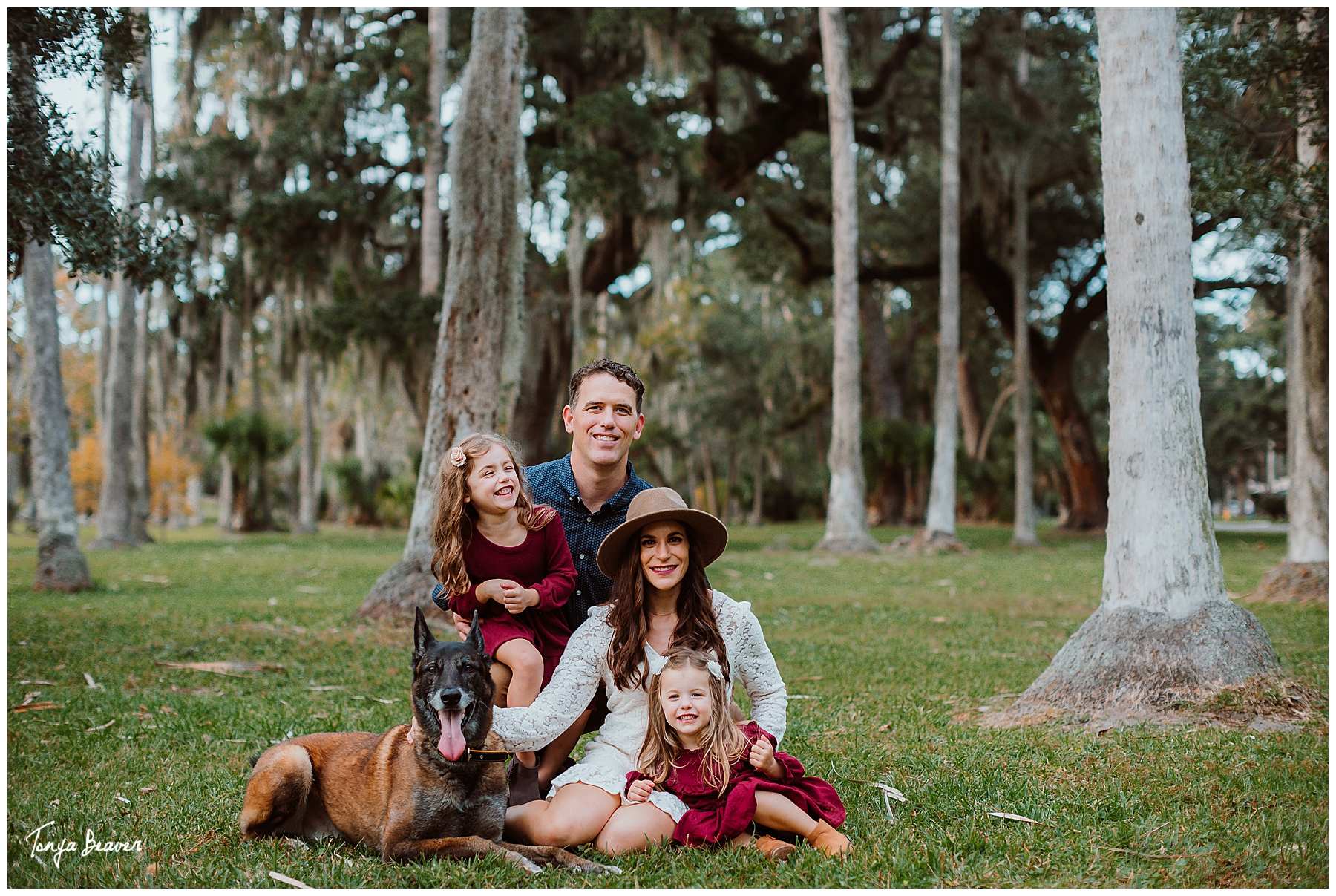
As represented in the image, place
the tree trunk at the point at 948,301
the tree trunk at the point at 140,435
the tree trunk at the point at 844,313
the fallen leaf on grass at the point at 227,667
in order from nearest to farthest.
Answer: the fallen leaf on grass at the point at 227,667 → the tree trunk at the point at 844,313 → the tree trunk at the point at 948,301 → the tree trunk at the point at 140,435

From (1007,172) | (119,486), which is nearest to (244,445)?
(119,486)

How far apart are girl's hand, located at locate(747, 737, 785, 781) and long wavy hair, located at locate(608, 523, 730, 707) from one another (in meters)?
0.28

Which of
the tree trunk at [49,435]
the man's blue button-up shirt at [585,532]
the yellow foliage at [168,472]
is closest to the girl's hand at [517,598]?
the man's blue button-up shirt at [585,532]

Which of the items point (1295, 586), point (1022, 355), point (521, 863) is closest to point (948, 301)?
point (1022, 355)

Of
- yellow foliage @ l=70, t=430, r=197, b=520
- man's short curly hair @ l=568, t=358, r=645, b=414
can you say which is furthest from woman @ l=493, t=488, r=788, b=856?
yellow foliage @ l=70, t=430, r=197, b=520

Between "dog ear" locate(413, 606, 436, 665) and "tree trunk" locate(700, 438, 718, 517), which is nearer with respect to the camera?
"dog ear" locate(413, 606, 436, 665)

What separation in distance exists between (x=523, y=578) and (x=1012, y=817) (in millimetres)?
2064

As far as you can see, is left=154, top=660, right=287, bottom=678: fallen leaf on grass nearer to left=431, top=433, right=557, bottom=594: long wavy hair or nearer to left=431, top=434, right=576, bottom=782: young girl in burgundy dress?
left=431, top=434, right=576, bottom=782: young girl in burgundy dress

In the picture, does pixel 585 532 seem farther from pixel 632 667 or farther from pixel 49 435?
pixel 49 435

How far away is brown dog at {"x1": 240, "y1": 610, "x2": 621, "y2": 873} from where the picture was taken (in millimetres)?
3125

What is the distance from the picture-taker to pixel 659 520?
355 cm

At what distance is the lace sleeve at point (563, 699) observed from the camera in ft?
11.1

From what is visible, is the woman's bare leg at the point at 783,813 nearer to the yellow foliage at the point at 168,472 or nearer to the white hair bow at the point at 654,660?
the white hair bow at the point at 654,660

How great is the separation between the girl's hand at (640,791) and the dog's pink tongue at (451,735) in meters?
0.66
